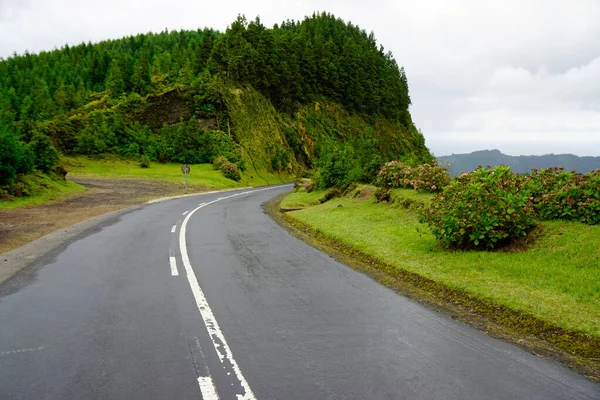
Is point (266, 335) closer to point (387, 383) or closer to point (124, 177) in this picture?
point (387, 383)

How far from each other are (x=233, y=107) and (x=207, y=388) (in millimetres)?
63582

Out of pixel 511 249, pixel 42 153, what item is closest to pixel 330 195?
pixel 511 249

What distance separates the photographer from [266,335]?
17.6 feet

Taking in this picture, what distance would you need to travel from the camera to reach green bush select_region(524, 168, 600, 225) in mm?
9055

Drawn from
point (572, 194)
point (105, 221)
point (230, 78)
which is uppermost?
point (230, 78)

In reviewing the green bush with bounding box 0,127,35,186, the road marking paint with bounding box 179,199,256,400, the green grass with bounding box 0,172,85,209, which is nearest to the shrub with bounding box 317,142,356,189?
the green grass with bounding box 0,172,85,209

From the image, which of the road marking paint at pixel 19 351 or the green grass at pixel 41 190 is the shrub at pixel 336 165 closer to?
the green grass at pixel 41 190

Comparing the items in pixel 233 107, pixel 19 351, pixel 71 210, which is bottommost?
pixel 71 210

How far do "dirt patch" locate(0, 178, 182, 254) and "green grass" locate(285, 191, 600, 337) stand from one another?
35.5 ft

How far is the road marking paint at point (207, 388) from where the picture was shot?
153 inches

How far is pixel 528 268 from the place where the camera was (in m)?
7.81

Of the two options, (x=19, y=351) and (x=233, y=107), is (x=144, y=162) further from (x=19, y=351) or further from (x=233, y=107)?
(x=19, y=351)

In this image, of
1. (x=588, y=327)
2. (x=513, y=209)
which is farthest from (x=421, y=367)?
(x=513, y=209)

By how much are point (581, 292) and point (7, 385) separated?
25.8 ft
